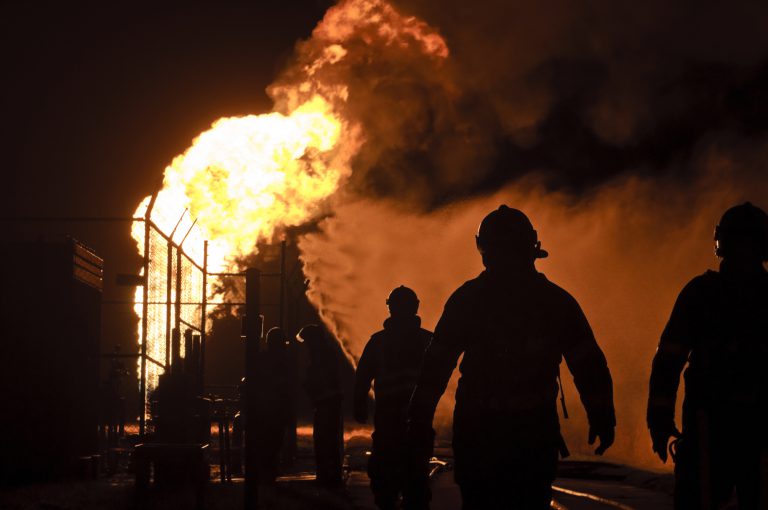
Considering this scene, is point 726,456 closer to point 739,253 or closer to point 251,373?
point 739,253

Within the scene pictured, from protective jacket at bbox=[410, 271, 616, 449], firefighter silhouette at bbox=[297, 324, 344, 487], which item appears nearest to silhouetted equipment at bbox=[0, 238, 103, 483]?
firefighter silhouette at bbox=[297, 324, 344, 487]

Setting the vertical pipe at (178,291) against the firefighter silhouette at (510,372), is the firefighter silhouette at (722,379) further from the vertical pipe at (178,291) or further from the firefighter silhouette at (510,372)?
the vertical pipe at (178,291)

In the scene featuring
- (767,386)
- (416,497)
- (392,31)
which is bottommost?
(416,497)

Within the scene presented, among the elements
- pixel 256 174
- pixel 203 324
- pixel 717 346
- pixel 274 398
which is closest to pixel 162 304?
pixel 274 398

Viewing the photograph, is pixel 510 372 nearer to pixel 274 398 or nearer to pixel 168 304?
pixel 168 304

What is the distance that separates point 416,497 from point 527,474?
4.57 metres

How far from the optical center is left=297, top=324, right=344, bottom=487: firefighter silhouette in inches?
622

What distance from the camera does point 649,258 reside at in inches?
1048

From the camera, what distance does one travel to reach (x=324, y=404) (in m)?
16.1

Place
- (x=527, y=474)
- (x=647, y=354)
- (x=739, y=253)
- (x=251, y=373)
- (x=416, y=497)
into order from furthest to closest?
(x=647, y=354) → (x=416, y=497) → (x=251, y=373) → (x=739, y=253) → (x=527, y=474)

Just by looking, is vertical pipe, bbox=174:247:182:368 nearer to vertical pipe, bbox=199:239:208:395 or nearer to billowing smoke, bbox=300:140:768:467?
vertical pipe, bbox=199:239:208:395

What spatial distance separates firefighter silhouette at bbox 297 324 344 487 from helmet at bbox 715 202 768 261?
29.0 ft

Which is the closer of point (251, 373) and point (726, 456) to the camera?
point (726, 456)

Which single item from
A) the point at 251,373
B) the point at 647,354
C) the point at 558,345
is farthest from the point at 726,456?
the point at 647,354
